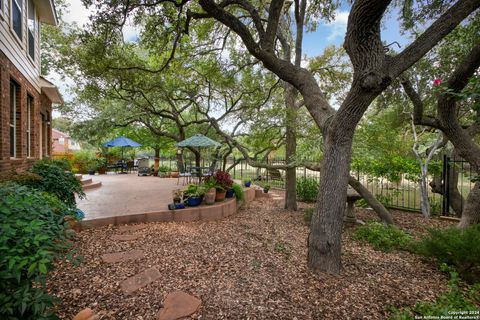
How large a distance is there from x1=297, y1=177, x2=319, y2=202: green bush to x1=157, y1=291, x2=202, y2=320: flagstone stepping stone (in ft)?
22.9

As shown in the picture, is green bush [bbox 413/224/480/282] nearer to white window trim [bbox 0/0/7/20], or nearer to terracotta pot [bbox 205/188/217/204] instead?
terracotta pot [bbox 205/188/217/204]

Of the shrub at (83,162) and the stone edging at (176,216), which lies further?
the shrub at (83,162)

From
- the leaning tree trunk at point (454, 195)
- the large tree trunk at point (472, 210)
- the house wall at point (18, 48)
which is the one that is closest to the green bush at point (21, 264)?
the house wall at point (18, 48)

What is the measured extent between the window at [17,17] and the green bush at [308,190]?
9561mm

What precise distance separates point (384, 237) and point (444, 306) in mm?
2157

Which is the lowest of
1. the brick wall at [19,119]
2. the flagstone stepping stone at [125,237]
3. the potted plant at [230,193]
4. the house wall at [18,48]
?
the flagstone stepping stone at [125,237]

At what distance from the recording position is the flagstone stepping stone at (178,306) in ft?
6.84

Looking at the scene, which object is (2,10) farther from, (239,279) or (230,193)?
(239,279)

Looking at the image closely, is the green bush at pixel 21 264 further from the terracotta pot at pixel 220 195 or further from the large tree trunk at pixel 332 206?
the terracotta pot at pixel 220 195

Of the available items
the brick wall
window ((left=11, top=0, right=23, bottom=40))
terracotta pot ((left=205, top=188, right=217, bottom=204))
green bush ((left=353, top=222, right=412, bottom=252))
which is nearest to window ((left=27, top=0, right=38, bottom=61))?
window ((left=11, top=0, right=23, bottom=40))

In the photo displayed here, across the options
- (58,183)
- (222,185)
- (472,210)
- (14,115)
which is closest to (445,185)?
(472,210)

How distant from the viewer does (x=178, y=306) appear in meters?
2.21

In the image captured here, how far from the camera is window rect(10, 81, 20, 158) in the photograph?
17.1 feet

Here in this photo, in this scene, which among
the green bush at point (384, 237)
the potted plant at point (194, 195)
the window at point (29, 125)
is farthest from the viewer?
the window at point (29, 125)
